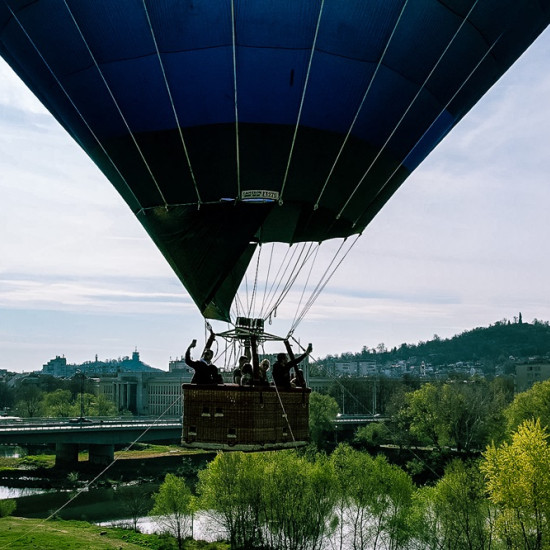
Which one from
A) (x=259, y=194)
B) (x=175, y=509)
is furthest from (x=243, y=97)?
(x=175, y=509)

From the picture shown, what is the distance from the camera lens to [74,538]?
28688 mm

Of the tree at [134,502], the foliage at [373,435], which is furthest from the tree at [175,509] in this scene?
the foliage at [373,435]

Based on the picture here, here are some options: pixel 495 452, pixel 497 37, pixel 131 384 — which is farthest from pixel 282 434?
pixel 131 384

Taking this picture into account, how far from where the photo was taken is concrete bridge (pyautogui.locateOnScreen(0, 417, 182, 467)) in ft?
166

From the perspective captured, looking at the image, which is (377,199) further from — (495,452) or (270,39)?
(495,452)

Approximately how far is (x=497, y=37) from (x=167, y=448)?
5726cm

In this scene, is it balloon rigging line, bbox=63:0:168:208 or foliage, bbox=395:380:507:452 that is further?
foliage, bbox=395:380:507:452

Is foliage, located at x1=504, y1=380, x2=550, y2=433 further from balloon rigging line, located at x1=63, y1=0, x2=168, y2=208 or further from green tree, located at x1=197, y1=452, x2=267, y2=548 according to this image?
balloon rigging line, located at x1=63, y1=0, x2=168, y2=208

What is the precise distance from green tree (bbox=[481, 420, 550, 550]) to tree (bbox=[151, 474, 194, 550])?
1319 cm

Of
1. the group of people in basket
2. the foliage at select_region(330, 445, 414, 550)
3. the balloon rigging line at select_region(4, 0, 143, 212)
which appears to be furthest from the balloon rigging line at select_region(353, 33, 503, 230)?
the foliage at select_region(330, 445, 414, 550)

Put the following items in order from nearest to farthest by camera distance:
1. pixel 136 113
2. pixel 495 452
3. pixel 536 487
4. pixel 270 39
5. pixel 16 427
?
1. pixel 270 39
2. pixel 136 113
3. pixel 536 487
4. pixel 495 452
5. pixel 16 427

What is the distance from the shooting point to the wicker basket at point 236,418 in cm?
936

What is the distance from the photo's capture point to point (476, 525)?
25.5 metres

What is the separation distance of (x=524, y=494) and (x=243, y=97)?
1652 centimetres
